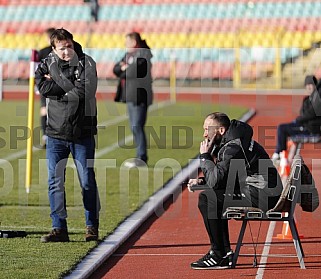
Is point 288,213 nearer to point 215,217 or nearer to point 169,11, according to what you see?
point 215,217

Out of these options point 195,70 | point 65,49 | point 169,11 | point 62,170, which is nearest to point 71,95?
point 65,49

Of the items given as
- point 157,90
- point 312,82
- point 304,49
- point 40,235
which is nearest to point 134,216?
point 40,235

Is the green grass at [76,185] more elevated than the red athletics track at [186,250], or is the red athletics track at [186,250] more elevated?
the green grass at [76,185]

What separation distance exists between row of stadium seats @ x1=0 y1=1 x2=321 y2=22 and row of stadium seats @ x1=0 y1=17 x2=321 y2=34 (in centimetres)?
40

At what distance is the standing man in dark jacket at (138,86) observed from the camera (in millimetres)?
15438

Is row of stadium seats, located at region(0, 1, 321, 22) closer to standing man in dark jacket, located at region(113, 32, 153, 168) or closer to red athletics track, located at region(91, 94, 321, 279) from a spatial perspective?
standing man in dark jacket, located at region(113, 32, 153, 168)

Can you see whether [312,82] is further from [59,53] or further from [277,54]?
[277,54]

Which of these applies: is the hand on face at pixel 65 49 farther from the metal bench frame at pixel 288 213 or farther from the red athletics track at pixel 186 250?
the metal bench frame at pixel 288 213

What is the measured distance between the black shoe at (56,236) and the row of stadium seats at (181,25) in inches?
1126

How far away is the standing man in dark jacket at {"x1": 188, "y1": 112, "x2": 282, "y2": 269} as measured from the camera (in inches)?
327

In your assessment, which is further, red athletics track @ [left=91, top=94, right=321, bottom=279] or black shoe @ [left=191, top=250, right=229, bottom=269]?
black shoe @ [left=191, top=250, right=229, bottom=269]

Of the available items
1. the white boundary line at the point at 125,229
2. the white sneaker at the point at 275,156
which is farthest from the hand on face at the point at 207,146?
the white sneaker at the point at 275,156

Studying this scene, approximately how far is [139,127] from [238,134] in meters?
7.42

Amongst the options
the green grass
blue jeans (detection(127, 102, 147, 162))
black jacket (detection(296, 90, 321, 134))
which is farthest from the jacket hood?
blue jeans (detection(127, 102, 147, 162))
